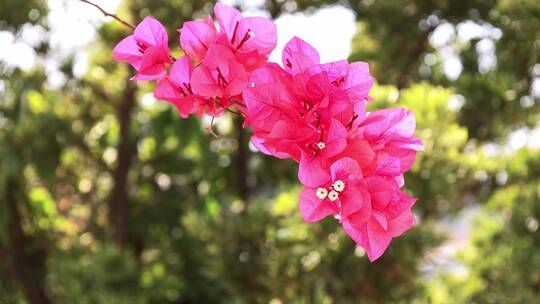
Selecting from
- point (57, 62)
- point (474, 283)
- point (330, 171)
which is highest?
point (330, 171)

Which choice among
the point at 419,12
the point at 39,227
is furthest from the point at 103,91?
the point at 419,12

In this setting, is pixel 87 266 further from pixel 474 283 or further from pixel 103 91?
pixel 474 283

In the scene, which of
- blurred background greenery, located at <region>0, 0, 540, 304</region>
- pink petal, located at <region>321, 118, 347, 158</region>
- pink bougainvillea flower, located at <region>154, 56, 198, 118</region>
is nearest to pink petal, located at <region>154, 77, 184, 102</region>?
pink bougainvillea flower, located at <region>154, 56, 198, 118</region>

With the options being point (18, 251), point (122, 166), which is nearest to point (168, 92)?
point (122, 166)

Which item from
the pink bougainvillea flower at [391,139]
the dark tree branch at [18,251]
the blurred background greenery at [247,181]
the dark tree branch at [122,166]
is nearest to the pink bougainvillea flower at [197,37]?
the pink bougainvillea flower at [391,139]

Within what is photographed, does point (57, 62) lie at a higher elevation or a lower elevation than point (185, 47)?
lower

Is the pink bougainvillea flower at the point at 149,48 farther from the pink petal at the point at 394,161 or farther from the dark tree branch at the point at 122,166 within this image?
the dark tree branch at the point at 122,166
